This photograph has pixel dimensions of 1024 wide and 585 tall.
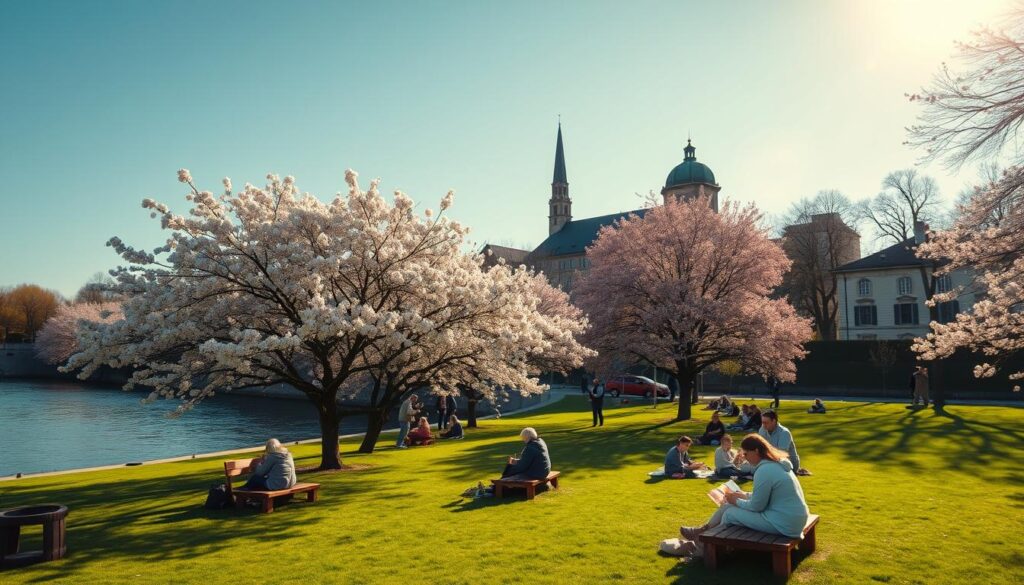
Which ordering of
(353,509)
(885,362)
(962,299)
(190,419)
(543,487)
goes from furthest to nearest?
(962,299)
(885,362)
(190,419)
(543,487)
(353,509)

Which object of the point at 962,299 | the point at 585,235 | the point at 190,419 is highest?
the point at 585,235

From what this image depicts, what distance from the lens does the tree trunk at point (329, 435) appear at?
1711cm

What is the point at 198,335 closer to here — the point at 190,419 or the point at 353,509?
the point at 353,509

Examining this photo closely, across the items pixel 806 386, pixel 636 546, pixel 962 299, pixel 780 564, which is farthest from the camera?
pixel 962 299

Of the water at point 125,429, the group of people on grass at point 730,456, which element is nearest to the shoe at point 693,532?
the group of people on grass at point 730,456

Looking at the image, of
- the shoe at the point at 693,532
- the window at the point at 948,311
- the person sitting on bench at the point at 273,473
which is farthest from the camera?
the window at the point at 948,311

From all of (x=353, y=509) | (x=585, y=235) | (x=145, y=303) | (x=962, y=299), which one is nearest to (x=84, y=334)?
(x=145, y=303)

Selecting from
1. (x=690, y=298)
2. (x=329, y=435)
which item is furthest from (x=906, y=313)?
(x=329, y=435)

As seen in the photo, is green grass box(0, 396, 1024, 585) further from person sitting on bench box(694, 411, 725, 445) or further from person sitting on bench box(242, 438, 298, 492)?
person sitting on bench box(694, 411, 725, 445)

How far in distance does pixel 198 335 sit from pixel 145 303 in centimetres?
136

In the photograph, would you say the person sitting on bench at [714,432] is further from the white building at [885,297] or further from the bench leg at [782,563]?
the white building at [885,297]

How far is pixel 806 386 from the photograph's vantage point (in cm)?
5191

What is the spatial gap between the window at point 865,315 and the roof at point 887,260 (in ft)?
11.8

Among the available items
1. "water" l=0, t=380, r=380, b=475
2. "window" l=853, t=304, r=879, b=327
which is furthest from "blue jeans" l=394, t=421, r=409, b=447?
"window" l=853, t=304, r=879, b=327
